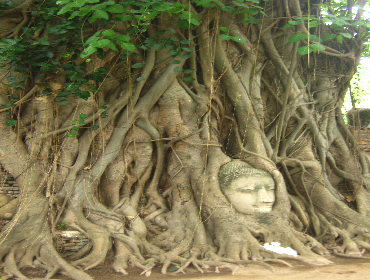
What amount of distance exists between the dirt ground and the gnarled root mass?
8cm

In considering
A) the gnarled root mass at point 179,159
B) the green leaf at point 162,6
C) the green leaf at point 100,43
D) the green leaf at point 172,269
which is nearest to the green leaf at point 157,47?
the gnarled root mass at point 179,159

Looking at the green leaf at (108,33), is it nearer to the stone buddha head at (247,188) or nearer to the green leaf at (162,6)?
the green leaf at (162,6)

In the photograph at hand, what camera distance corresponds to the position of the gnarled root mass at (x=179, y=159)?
3.71 meters

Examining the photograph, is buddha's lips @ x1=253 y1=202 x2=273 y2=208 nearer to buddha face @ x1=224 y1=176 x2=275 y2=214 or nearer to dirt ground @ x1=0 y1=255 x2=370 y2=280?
buddha face @ x1=224 y1=176 x2=275 y2=214

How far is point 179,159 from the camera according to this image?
4488 mm

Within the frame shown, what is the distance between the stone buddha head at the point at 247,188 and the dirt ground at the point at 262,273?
82cm

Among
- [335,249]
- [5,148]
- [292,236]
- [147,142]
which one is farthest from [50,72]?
[335,249]

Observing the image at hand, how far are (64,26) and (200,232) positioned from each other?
9.15 ft

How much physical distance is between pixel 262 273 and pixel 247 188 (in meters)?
1.11

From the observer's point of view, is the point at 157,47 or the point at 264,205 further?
the point at 264,205

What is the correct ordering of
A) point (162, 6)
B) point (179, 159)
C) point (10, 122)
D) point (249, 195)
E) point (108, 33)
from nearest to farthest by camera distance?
point (108, 33)
point (162, 6)
point (10, 122)
point (249, 195)
point (179, 159)

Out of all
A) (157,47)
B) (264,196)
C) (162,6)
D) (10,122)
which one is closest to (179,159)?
(264,196)

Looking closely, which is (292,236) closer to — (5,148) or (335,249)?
(335,249)

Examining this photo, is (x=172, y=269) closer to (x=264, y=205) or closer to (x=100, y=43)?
(x=264, y=205)
